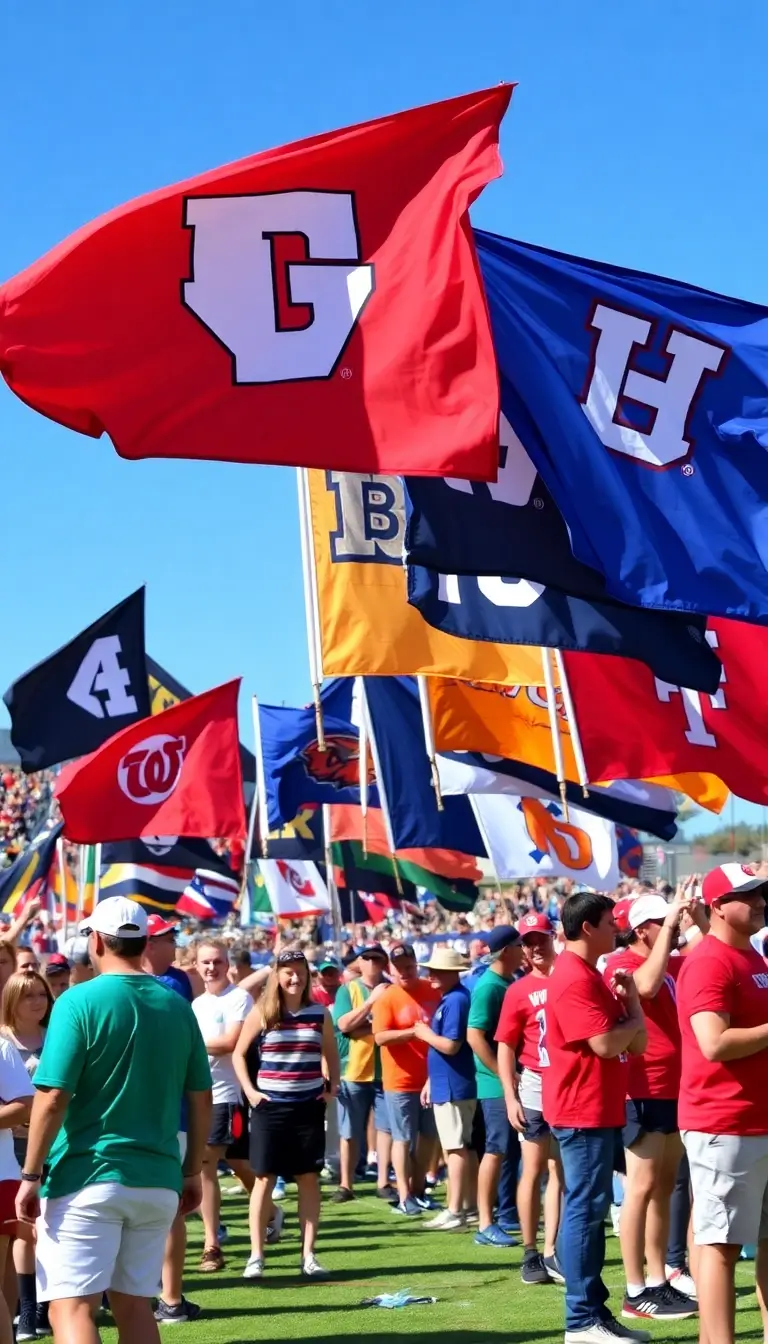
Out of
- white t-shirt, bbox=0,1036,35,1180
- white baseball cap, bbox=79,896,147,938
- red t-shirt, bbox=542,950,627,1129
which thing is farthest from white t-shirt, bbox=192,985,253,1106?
white baseball cap, bbox=79,896,147,938

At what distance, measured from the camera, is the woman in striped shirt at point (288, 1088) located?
37.1 ft

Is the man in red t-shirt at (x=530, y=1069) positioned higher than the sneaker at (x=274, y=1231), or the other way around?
the man in red t-shirt at (x=530, y=1069)

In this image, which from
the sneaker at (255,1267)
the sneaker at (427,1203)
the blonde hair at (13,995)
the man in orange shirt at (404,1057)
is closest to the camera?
the blonde hair at (13,995)

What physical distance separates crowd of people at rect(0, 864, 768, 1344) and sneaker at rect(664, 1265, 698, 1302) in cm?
2

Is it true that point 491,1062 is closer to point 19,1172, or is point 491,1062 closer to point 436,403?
point 19,1172

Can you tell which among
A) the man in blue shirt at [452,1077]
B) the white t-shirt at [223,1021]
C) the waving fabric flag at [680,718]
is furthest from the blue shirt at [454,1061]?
the waving fabric flag at [680,718]

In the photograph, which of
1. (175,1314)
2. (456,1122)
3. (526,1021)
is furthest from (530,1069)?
(175,1314)

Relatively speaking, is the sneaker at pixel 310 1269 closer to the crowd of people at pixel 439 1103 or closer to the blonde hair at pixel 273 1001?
the crowd of people at pixel 439 1103

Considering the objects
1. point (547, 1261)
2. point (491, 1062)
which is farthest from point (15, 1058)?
point (491, 1062)

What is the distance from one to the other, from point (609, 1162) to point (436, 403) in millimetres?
3725

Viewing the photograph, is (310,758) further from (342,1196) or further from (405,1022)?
(405,1022)

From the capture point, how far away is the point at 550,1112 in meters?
8.57

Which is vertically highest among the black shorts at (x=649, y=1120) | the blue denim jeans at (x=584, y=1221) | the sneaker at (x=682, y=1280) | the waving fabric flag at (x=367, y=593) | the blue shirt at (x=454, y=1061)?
the waving fabric flag at (x=367, y=593)

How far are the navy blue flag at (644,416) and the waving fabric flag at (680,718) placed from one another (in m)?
1.89
